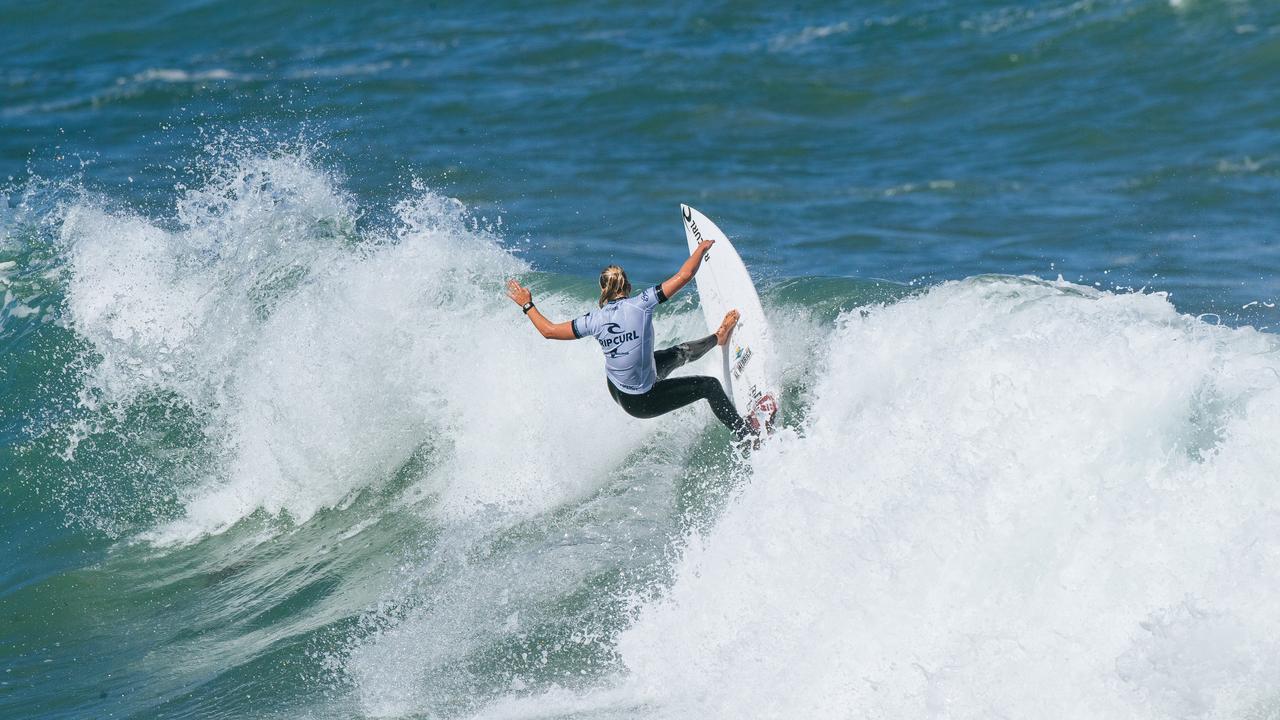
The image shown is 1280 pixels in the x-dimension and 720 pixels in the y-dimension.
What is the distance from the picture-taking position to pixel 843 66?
21.6 meters

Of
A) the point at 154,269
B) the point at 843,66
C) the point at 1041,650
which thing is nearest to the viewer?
the point at 1041,650

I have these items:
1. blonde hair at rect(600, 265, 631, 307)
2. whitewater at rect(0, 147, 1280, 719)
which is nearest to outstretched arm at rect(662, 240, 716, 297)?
blonde hair at rect(600, 265, 631, 307)

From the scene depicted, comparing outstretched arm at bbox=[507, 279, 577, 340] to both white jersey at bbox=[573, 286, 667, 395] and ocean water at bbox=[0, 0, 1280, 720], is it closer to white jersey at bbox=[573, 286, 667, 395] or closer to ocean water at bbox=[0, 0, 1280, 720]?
white jersey at bbox=[573, 286, 667, 395]

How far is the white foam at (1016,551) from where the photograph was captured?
5512mm

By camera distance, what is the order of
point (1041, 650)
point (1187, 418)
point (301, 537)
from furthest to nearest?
1. point (301, 537)
2. point (1187, 418)
3. point (1041, 650)

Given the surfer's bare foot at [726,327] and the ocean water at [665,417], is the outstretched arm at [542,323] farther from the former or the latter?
the ocean water at [665,417]

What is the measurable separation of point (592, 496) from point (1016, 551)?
3447mm

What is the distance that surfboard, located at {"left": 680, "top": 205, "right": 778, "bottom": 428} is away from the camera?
856 cm

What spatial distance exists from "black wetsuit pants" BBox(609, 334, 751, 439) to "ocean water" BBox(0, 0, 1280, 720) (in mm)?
389

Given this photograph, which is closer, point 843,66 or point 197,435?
point 197,435

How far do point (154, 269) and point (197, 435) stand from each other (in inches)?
88.8

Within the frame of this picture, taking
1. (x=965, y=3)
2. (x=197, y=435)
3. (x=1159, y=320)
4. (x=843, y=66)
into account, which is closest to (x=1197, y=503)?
(x=1159, y=320)

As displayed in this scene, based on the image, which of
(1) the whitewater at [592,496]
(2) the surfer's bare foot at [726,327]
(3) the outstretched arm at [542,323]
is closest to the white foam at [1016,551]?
(1) the whitewater at [592,496]

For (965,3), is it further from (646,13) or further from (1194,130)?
(1194,130)
